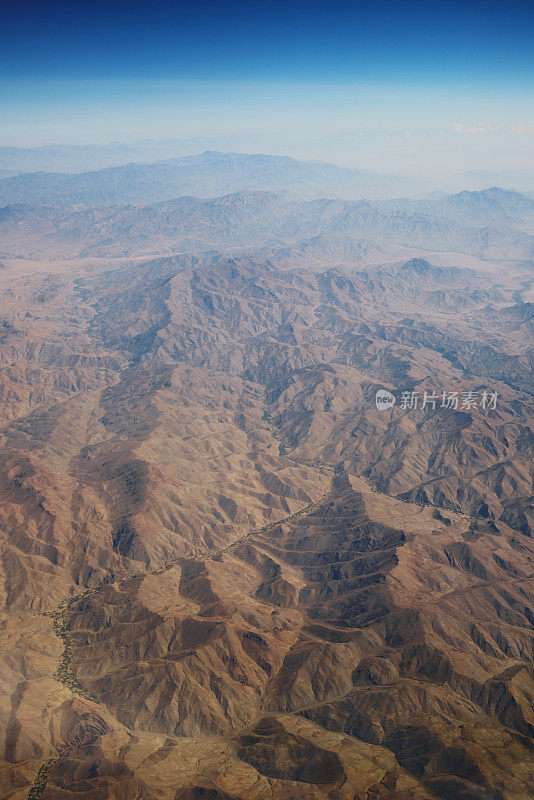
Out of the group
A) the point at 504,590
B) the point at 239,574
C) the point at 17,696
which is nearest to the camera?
the point at 17,696

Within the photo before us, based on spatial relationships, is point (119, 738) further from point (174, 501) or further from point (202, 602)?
point (174, 501)

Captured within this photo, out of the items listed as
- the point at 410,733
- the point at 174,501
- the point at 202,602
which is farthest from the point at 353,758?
the point at 174,501

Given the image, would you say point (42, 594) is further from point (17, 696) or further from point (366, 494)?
point (366, 494)

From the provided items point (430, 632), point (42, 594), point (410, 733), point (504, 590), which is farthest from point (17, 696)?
point (504, 590)

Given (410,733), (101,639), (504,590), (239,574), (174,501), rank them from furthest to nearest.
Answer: (174,501), (239,574), (504,590), (101,639), (410,733)

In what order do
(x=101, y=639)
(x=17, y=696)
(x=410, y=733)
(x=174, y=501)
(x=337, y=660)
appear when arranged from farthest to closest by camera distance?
(x=174, y=501) < (x=101, y=639) < (x=337, y=660) < (x=17, y=696) < (x=410, y=733)

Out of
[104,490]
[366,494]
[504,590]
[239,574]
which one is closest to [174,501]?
[104,490]

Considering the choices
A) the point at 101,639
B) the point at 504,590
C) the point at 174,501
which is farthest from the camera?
the point at 174,501

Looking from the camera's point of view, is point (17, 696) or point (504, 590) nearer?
point (17, 696)

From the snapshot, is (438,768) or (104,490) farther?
(104,490)
